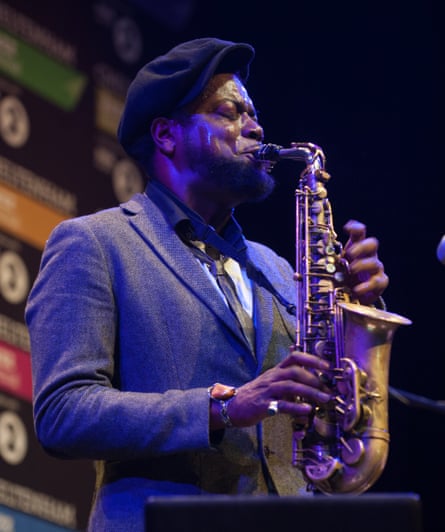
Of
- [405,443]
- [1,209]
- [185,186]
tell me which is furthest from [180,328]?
[405,443]

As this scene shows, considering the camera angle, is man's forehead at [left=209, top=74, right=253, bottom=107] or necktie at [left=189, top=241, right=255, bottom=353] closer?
necktie at [left=189, top=241, right=255, bottom=353]

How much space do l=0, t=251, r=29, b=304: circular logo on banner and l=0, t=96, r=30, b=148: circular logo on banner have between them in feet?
1.81

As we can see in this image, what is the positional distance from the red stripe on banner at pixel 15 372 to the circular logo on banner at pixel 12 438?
0.12 m

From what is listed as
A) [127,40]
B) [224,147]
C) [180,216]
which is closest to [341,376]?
[180,216]

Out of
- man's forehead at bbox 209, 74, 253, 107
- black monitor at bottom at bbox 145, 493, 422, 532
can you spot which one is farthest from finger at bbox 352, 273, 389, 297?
black monitor at bottom at bbox 145, 493, 422, 532

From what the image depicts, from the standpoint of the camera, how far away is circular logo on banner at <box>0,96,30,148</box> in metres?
5.20

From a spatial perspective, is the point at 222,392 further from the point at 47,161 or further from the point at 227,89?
the point at 47,161

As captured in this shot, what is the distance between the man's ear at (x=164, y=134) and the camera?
3.44m

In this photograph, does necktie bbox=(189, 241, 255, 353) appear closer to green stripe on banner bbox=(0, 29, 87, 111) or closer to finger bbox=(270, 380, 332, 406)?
finger bbox=(270, 380, 332, 406)

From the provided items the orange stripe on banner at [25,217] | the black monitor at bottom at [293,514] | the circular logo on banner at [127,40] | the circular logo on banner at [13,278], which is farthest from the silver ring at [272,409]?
the circular logo on banner at [127,40]

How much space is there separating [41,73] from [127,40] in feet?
2.42

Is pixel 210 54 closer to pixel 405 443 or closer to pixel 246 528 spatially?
pixel 246 528

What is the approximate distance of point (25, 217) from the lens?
527cm

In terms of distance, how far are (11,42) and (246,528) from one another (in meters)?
3.83
